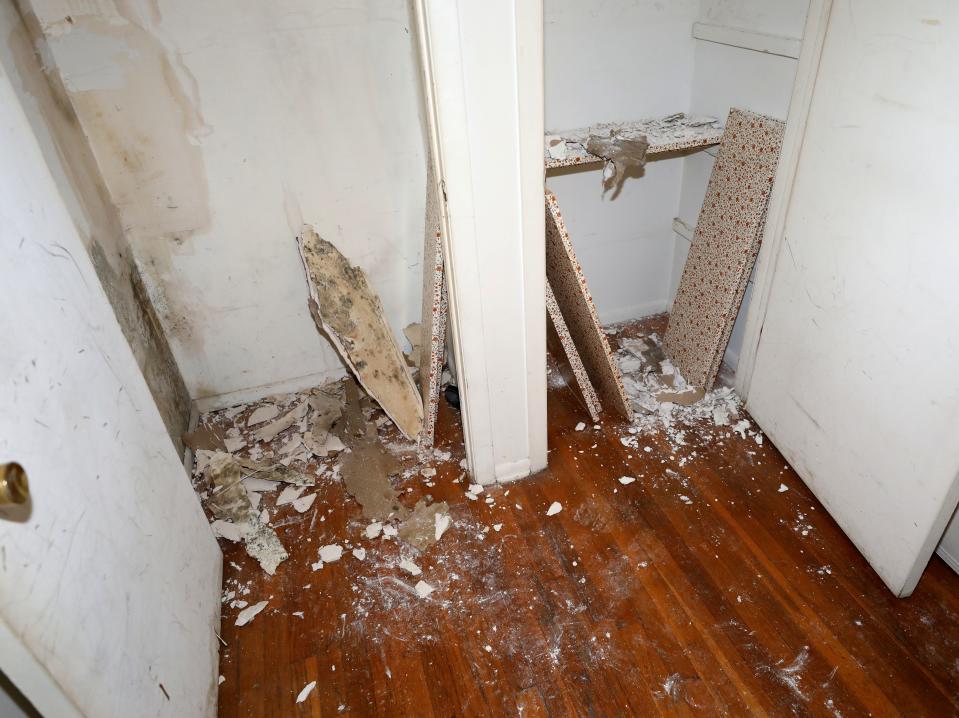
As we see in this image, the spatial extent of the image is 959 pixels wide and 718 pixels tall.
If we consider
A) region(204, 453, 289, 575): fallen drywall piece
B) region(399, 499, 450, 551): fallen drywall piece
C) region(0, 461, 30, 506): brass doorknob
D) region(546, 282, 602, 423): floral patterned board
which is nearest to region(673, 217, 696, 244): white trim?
region(546, 282, 602, 423): floral patterned board

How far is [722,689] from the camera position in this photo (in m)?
1.54

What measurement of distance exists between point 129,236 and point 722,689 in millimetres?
2414

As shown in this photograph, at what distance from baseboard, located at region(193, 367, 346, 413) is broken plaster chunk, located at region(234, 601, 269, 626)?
1093mm

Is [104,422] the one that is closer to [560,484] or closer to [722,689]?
[560,484]

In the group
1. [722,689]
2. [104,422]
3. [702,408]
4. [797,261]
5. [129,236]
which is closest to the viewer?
[104,422]

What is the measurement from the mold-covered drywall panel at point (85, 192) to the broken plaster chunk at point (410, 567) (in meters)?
1.04

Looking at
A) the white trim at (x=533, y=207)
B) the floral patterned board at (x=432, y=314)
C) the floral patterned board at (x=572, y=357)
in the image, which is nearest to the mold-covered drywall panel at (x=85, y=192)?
the floral patterned board at (x=432, y=314)

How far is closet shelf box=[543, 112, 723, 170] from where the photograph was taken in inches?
87.7

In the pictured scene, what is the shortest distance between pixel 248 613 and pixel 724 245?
2.15 meters

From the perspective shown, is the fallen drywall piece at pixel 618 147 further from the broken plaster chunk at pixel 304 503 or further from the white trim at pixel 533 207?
the broken plaster chunk at pixel 304 503

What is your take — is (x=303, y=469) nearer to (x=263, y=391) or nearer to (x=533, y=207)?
(x=263, y=391)

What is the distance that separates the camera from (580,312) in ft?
7.40

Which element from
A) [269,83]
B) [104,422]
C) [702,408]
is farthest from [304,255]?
[702,408]

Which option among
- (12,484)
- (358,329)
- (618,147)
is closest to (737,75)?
(618,147)
